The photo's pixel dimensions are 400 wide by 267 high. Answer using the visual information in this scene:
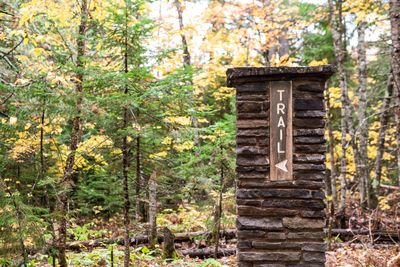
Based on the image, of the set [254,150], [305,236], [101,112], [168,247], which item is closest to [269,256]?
[305,236]

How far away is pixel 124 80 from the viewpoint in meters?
5.89

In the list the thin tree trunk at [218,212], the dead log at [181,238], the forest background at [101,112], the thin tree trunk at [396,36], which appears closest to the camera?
the forest background at [101,112]

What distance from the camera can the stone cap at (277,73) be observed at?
428cm

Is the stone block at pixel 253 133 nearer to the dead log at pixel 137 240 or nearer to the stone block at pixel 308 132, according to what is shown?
the stone block at pixel 308 132

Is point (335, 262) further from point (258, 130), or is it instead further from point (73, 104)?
point (73, 104)

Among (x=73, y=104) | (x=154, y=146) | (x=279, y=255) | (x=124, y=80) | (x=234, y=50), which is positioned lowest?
(x=279, y=255)

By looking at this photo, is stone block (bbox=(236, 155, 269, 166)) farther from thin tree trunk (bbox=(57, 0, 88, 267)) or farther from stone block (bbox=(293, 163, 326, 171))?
thin tree trunk (bbox=(57, 0, 88, 267))

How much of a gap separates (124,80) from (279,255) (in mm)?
3434

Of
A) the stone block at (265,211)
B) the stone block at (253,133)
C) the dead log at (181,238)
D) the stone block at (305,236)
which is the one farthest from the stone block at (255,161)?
the dead log at (181,238)

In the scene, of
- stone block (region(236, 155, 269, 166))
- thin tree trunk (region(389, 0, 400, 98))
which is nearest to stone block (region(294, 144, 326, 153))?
stone block (region(236, 155, 269, 166))

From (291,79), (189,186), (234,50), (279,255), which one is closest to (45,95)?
(189,186)

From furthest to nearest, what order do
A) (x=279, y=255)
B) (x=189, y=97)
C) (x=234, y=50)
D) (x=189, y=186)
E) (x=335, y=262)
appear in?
1. (x=234, y=50)
2. (x=189, y=186)
3. (x=335, y=262)
4. (x=189, y=97)
5. (x=279, y=255)

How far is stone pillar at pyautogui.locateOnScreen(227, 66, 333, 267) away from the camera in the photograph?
4.29 m

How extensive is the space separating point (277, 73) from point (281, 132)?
68 cm
